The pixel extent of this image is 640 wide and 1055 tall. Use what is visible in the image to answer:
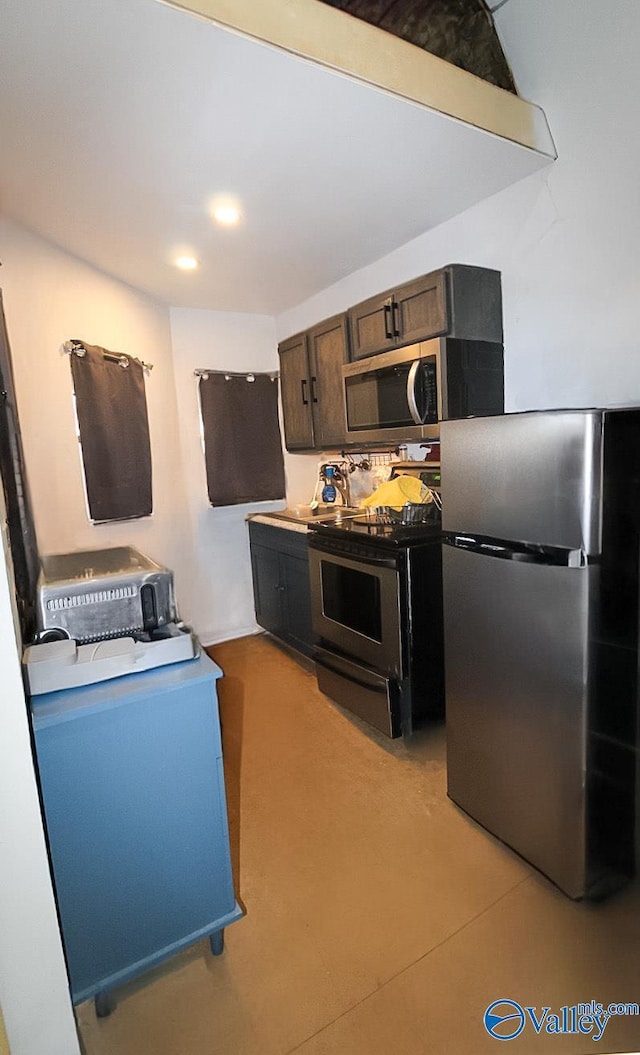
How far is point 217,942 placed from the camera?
4.77 feet

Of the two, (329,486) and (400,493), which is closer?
(400,493)

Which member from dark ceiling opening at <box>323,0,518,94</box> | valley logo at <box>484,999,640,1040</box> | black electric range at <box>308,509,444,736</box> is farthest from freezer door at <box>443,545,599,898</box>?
dark ceiling opening at <box>323,0,518,94</box>

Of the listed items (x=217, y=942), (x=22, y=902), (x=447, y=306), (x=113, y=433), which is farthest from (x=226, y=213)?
(x=217, y=942)

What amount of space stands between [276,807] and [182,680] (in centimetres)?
105

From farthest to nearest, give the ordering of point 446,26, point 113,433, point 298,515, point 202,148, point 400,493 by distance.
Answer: point 298,515, point 113,433, point 400,493, point 446,26, point 202,148

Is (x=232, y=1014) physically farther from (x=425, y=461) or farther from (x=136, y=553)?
(x=425, y=461)

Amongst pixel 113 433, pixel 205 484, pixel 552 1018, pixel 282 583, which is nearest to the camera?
pixel 552 1018

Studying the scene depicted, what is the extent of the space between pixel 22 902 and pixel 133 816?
0.92 feet

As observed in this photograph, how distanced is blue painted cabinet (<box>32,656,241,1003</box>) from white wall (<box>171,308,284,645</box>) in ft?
7.59

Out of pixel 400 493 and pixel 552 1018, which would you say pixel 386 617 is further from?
pixel 552 1018

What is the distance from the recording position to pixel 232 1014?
130 cm

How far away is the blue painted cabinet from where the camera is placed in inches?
48.0

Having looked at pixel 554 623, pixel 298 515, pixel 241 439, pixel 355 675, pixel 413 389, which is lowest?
pixel 355 675

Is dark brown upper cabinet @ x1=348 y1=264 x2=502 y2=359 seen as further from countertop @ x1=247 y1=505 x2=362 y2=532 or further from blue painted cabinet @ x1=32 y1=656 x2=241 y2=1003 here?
blue painted cabinet @ x1=32 y1=656 x2=241 y2=1003
